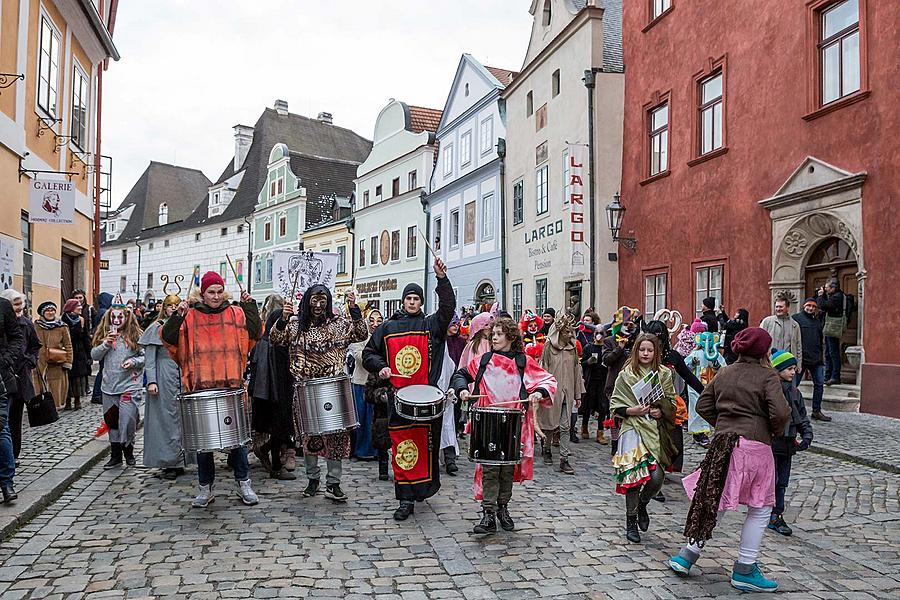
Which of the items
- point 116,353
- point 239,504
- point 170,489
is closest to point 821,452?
point 239,504

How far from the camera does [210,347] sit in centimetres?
656

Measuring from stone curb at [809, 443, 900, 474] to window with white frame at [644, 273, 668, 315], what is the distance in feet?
26.9

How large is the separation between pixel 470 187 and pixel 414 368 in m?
22.0

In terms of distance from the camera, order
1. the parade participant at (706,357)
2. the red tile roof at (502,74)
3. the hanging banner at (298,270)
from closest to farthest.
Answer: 1. the parade participant at (706,357)
2. the hanging banner at (298,270)
3. the red tile roof at (502,74)

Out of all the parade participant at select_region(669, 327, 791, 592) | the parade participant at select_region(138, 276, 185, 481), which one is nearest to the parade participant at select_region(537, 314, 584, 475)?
the parade participant at select_region(138, 276, 185, 481)

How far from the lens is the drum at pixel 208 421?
241 inches

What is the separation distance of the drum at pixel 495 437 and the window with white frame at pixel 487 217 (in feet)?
68.1

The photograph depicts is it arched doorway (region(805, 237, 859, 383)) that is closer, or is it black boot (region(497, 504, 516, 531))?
black boot (region(497, 504, 516, 531))

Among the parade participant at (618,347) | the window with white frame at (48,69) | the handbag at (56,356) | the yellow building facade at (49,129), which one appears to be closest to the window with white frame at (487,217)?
the yellow building facade at (49,129)

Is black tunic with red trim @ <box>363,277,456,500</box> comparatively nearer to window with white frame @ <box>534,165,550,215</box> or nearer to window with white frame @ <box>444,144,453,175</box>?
window with white frame @ <box>534,165,550,215</box>

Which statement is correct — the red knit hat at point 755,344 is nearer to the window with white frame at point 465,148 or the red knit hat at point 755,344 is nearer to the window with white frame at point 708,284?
the window with white frame at point 708,284

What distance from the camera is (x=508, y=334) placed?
6113 millimetres

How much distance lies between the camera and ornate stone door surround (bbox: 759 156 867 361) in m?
12.1

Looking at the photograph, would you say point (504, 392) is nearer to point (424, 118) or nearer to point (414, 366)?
point (414, 366)
